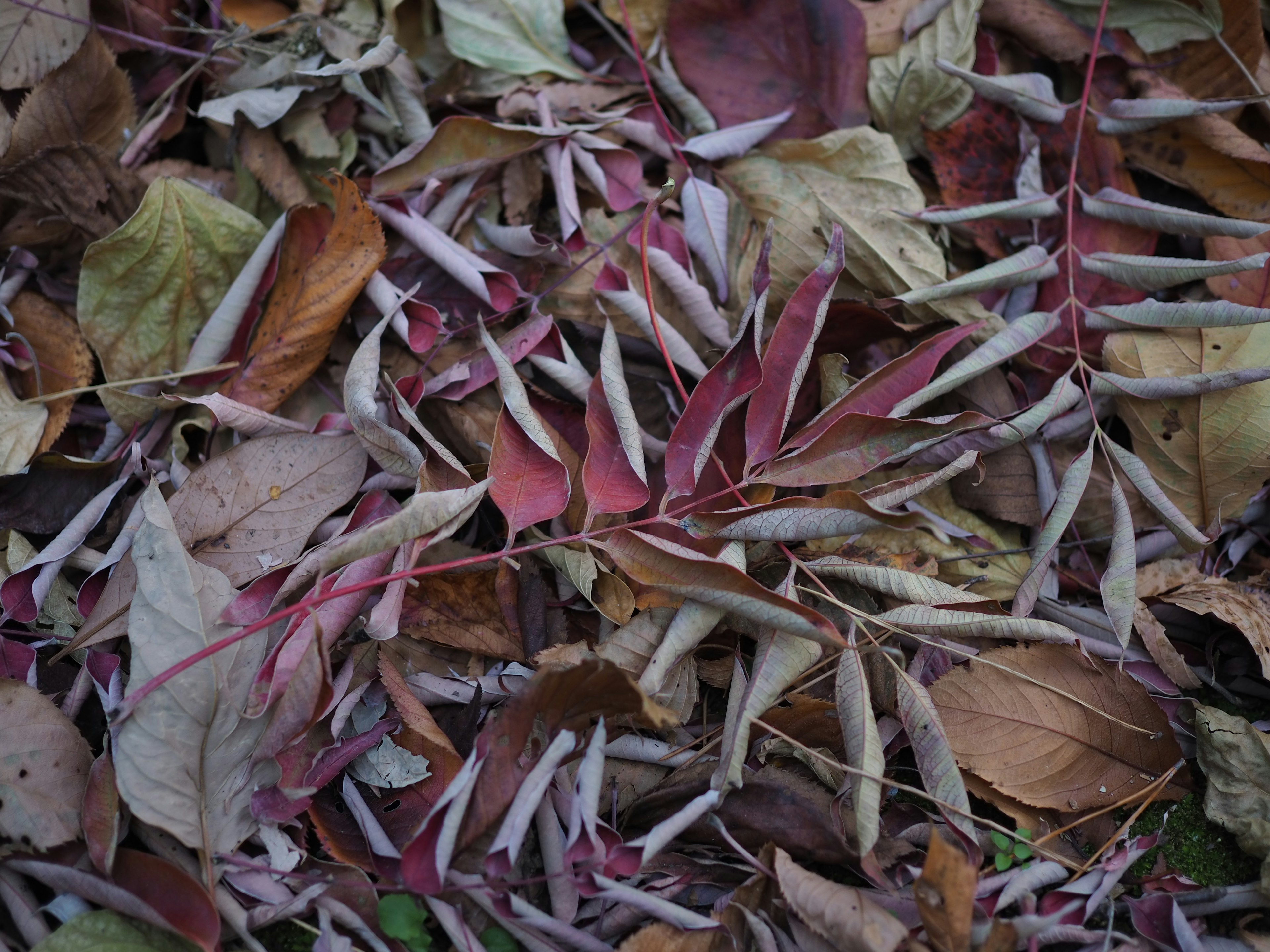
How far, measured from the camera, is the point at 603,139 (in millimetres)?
1185

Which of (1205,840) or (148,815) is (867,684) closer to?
(1205,840)

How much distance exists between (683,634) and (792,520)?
0.57 ft

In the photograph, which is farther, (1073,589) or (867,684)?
(1073,589)

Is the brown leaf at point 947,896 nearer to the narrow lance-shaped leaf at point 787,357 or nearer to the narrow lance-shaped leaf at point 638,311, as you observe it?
the narrow lance-shaped leaf at point 787,357

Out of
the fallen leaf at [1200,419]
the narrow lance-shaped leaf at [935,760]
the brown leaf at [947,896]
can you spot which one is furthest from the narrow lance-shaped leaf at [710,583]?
the fallen leaf at [1200,419]

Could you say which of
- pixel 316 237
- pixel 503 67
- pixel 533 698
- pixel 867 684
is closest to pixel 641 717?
pixel 533 698

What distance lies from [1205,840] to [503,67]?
1359 mm

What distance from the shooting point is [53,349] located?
1.14m

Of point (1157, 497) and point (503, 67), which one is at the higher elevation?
point (503, 67)

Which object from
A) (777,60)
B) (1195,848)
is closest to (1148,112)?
(777,60)

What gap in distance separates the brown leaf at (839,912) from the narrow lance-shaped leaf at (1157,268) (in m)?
0.80

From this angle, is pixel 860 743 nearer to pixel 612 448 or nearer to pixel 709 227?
pixel 612 448

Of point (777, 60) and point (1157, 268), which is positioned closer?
point (1157, 268)

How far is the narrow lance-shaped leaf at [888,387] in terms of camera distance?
3.24 feet
